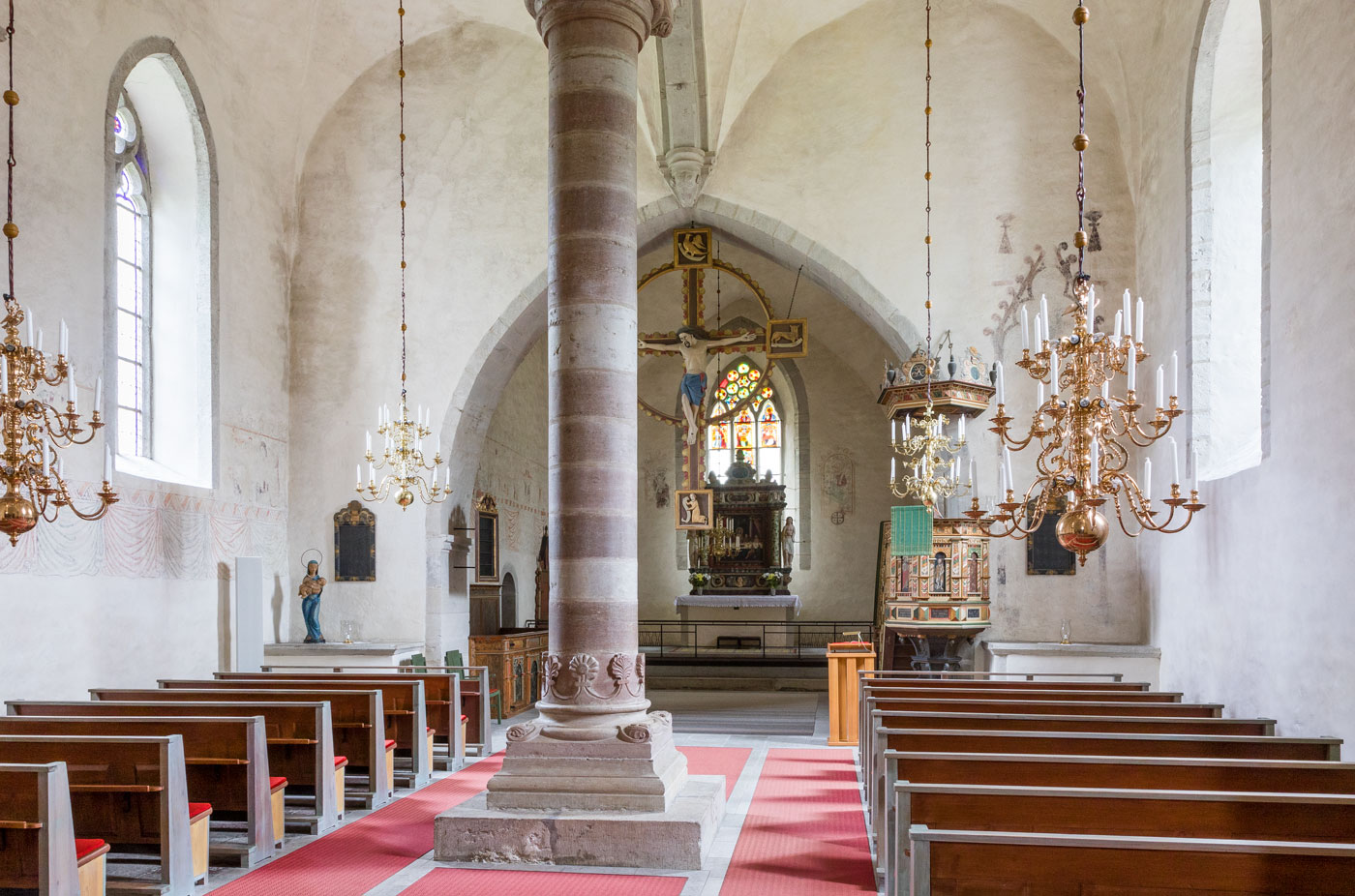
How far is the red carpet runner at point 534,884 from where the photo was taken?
18.4 feet

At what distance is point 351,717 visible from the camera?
302 inches

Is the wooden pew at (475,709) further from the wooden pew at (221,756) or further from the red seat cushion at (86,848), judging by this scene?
the red seat cushion at (86,848)

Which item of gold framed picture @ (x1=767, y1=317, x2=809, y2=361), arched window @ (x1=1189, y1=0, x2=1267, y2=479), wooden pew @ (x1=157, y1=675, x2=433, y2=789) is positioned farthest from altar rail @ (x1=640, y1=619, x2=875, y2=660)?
wooden pew @ (x1=157, y1=675, x2=433, y2=789)

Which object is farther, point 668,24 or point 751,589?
point 751,589

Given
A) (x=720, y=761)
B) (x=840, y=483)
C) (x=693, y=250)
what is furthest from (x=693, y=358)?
(x=840, y=483)

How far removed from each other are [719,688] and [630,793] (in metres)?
10.2

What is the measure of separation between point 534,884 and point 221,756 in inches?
75.4

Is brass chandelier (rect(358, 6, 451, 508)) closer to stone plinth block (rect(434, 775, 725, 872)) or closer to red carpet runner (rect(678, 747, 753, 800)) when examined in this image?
red carpet runner (rect(678, 747, 753, 800))

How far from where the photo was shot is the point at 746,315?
20.8 meters

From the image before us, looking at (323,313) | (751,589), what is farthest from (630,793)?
(751,589)

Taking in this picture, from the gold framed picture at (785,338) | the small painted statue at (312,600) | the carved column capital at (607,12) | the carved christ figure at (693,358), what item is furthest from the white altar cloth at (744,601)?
the carved column capital at (607,12)

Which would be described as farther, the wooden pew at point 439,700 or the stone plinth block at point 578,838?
the wooden pew at point 439,700

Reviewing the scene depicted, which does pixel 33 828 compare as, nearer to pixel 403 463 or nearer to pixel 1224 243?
pixel 403 463

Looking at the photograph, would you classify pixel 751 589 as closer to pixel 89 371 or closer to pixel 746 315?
pixel 746 315
